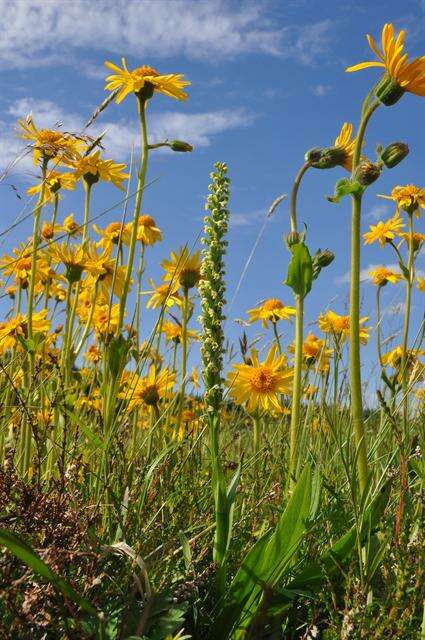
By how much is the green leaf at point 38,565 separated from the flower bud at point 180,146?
6.15 feet

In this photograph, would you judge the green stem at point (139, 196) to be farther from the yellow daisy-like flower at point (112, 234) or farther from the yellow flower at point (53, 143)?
the yellow daisy-like flower at point (112, 234)

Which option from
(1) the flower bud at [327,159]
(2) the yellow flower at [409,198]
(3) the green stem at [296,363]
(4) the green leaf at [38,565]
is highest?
(2) the yellow flower at [409,198]

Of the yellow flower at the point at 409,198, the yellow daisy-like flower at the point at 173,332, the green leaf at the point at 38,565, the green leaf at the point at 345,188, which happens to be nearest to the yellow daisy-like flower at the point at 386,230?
the yellow flower at the point at 409,198

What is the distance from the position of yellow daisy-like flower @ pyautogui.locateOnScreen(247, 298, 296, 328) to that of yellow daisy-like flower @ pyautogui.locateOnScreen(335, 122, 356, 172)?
1495 millimetres

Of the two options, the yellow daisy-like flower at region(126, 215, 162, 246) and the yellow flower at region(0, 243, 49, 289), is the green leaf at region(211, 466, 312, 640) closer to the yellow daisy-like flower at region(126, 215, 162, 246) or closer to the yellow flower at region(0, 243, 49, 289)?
the yellow flower at region(0, 243, 49, 289)

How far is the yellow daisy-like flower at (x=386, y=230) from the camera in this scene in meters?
4.62

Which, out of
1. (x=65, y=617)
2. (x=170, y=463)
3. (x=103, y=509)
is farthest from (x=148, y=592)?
(x=170, y=463)

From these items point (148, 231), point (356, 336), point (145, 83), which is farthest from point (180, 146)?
point (148, 231)

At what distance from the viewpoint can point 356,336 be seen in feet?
6.59

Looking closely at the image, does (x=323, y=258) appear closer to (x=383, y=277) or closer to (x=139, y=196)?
(x=139, y=196)

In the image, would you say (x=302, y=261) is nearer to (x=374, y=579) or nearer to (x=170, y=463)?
(x=170, y=463)

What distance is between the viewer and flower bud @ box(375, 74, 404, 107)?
2158 mm

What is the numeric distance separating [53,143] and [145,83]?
46 centimetres

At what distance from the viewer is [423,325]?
8.17 feet
